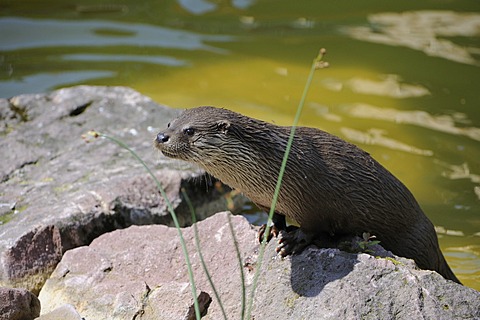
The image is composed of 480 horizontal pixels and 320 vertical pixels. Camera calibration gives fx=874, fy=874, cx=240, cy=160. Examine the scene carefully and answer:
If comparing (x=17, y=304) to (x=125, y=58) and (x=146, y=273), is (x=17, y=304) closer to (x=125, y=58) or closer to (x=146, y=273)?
(x=146, y=273)

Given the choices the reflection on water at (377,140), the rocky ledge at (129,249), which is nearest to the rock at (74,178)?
the rocky ledge at (129,249)

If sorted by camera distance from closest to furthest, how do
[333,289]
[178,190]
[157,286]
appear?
[333,289], [157,286], [178,190]

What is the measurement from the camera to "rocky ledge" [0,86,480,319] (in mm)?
2885

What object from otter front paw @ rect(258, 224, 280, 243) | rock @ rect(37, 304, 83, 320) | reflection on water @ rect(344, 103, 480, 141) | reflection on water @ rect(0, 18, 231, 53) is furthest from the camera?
reflection on water @ rect(0, 18, 231, 53)

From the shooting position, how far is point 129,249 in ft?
11.4

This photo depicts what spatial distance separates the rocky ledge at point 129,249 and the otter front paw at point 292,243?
0.03 metres

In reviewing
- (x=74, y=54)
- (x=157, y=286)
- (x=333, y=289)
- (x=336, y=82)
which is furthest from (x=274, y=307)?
(x=74, y=54)

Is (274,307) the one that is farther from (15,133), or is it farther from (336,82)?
(336,82)

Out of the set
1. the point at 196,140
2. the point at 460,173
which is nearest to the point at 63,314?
the point at 196,140

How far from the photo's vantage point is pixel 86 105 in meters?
5.01

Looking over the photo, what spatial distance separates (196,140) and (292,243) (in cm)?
50

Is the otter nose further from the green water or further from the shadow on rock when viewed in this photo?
the green water

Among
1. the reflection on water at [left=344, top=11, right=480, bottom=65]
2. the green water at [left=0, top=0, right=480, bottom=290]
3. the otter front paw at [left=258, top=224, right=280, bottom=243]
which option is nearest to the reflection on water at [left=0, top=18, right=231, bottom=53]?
the green water at [left=0, top=0, right=480, bottom=290]

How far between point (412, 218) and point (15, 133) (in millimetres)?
2317
